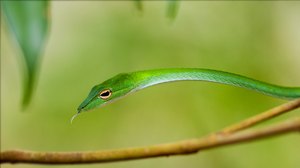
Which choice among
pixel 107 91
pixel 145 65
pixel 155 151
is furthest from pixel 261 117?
pixel 145 65

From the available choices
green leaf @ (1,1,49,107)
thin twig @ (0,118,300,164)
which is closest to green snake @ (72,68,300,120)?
green leaf @ (1,1,49,107)

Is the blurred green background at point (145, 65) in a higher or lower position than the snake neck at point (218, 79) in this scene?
lower

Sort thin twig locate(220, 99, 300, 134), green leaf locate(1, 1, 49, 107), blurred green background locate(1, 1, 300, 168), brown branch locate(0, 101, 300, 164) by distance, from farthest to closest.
A: blurred green background locate(1, 1, 300, 168) < green leaf locate(1, 1, 49, 107) < thin twig locate(220, 99, 300, 134) < brown branch locate(0, 101, 300, 164)

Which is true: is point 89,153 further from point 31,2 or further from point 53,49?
point 53,49

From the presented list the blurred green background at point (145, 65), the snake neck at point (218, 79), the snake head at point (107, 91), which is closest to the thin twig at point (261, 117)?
the snake neck at point (218, 79)

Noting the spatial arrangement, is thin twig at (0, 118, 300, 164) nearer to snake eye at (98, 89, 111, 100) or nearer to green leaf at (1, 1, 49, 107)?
green leaf at (1, 1, 49, 107)

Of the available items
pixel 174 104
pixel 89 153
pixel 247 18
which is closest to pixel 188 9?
pixel 247 18

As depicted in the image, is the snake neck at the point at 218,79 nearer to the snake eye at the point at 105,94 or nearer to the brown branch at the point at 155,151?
the snake eye at the point at 105,94
